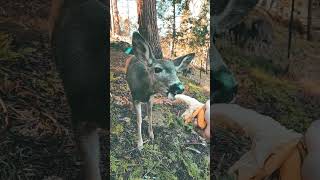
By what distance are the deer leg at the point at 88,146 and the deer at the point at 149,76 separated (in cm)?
42

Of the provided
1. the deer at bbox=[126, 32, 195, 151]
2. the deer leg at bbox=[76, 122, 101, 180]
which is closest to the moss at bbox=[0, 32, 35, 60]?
the deer leg at bbox=[76, 122, 101, 180]

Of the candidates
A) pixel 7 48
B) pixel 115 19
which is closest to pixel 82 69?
pixel 115 19

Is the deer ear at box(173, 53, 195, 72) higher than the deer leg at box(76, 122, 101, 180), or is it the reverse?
the deer ear at box(173, 53, 195, 72)

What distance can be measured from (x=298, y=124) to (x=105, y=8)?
1.93 metres

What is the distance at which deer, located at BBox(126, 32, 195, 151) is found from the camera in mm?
4496

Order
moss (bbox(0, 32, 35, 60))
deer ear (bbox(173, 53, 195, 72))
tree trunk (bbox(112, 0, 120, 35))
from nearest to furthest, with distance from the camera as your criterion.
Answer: moss (bbox(0, 32, 35, 60)), tree trunk (bbox(112, 0, 120, 35)), deer ear (bbox(173, 53, 195, 72))

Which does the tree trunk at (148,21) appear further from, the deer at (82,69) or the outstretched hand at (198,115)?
the outstretched hand at (198,115)

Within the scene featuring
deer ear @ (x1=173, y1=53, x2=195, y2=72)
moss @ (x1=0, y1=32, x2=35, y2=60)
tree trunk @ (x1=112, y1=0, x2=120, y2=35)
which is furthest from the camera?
deer ear @ (x1=173, y1=53, x2=195, y2=72)

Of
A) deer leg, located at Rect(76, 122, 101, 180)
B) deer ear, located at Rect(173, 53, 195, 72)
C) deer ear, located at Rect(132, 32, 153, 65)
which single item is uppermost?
deer ear, located at Rect(132, 32, 153, 65)

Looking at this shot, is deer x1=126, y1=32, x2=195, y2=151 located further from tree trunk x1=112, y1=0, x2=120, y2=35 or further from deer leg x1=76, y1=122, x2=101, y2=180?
deer leg x1=76, y1=122, x2=101, y2=180

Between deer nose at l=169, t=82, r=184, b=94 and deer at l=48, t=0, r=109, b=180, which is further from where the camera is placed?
deer nose at l=169, t=82, r=184, b=94

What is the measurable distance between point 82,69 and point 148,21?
70 centimetres

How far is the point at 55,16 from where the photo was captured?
434cm

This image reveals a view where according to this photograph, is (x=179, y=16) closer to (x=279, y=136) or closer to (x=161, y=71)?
(x=161, y=71)
